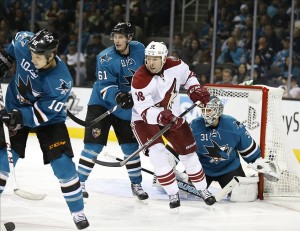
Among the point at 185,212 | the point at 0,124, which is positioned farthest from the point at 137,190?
the point at 0,124

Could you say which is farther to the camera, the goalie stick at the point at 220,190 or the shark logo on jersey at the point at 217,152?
the shark logo on jersey at the point at 217,152

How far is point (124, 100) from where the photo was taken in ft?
15.9

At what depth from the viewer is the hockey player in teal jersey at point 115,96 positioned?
500 centimetres

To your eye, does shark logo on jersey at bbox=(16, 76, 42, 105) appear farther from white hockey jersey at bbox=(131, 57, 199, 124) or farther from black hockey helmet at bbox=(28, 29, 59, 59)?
white hockey jersey at bbox=(131, 57, 199, 124)

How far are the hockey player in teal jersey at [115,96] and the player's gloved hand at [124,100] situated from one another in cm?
4

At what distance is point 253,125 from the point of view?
18.2ft

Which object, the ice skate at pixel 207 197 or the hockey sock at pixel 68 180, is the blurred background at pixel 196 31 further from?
the hockey sock at pixel 68 180

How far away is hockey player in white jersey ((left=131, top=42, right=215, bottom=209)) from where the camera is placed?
15.3 feet

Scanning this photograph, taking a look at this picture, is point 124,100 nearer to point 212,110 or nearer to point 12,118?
point 212,110

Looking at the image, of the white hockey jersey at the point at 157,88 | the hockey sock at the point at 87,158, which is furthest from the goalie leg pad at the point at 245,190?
the hockey sock at the point at 87,158

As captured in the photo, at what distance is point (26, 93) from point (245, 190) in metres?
1.77

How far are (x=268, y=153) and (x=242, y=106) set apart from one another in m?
0.38

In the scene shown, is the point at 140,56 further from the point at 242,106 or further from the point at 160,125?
the point at 242,106

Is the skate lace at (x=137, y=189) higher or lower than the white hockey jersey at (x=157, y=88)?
lower
